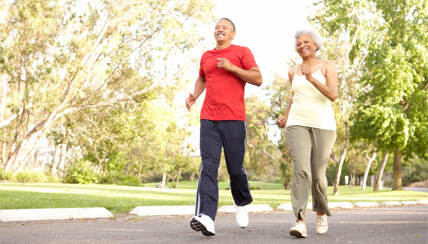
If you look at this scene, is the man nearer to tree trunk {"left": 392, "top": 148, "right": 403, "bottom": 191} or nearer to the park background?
the park background

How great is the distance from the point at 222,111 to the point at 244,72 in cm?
48

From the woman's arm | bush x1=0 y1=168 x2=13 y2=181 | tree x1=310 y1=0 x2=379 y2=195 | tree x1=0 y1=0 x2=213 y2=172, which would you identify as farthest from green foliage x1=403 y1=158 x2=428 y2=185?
the woman's arm

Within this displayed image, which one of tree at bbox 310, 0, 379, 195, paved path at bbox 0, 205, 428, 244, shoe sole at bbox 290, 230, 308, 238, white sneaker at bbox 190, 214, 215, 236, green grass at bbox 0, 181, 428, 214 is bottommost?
green grass at bbox 0, 181, 428, 214

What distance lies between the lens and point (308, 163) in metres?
5.38

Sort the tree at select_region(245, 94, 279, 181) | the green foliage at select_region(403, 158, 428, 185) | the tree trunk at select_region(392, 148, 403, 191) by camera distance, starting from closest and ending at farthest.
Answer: the tree trunk at select_region(392, 148, 403, 191) → the tree at select_region(245, 94, 279, 181) → the green foliage at select_region(403, 158, 428, 185)

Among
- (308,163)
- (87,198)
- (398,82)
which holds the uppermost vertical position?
(398,82)

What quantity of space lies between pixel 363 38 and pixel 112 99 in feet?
44.4

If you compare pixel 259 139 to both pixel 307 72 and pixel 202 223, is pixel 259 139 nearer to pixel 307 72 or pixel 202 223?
pixel 307 72

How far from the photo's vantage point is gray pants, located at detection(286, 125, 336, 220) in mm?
5277

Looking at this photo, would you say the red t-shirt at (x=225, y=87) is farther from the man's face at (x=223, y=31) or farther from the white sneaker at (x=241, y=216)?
the white sneaker at (x=241, y=216)

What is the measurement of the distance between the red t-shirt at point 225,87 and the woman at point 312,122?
0.58 m

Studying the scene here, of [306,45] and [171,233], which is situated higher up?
[306,45]

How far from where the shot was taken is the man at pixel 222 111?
17.4 feet

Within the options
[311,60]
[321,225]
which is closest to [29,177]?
[321,225]
